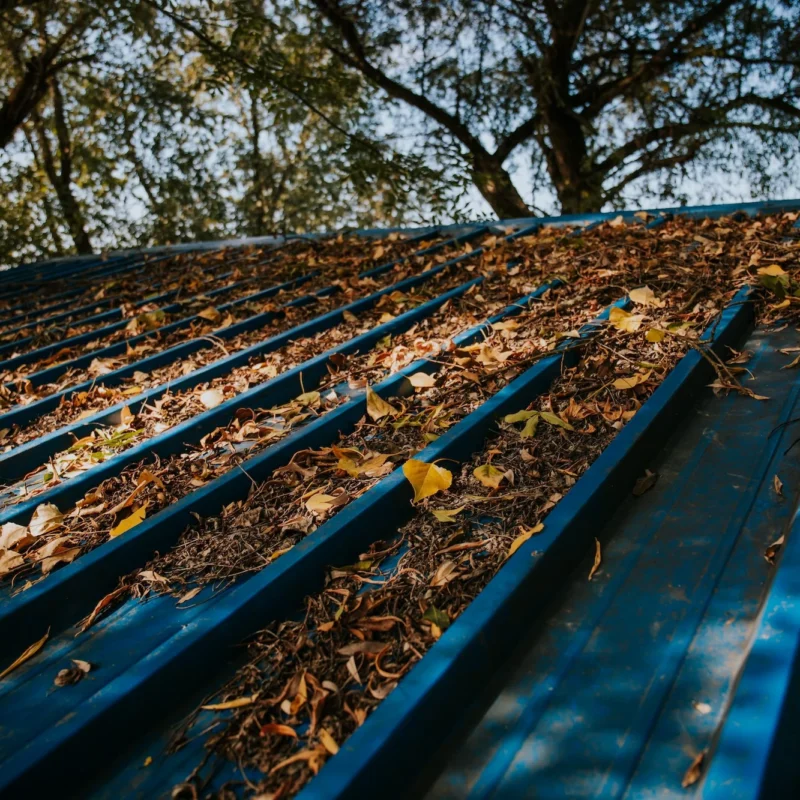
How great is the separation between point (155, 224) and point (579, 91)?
13.8m

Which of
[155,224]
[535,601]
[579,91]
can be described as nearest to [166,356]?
[535,601]

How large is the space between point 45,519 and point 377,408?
1144 millimetres

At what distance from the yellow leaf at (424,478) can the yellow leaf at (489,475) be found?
0.11m

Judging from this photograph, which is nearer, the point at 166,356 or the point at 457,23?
the point at 166,356

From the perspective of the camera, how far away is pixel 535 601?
5.04ft

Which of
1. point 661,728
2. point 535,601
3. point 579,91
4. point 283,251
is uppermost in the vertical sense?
point 579,91

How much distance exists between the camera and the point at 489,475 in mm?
1986

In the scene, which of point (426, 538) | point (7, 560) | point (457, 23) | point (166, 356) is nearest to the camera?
point (426, 538)

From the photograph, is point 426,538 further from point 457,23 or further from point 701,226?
point 457,23

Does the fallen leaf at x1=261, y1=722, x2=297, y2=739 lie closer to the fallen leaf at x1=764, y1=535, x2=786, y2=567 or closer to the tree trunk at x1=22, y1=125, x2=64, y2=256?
the fallen leaf at x1=764, y1=535, x2=786, y2=567

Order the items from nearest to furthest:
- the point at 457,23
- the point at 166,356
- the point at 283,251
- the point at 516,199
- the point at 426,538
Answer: the point at 426,538 → the point at 166,356 → the point at 283,251 → the point at 457,23 → the point at 516,199

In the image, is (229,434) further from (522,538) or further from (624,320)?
(624,320)

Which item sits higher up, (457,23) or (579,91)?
(457,23)

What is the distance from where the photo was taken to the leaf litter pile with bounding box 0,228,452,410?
368 cm
